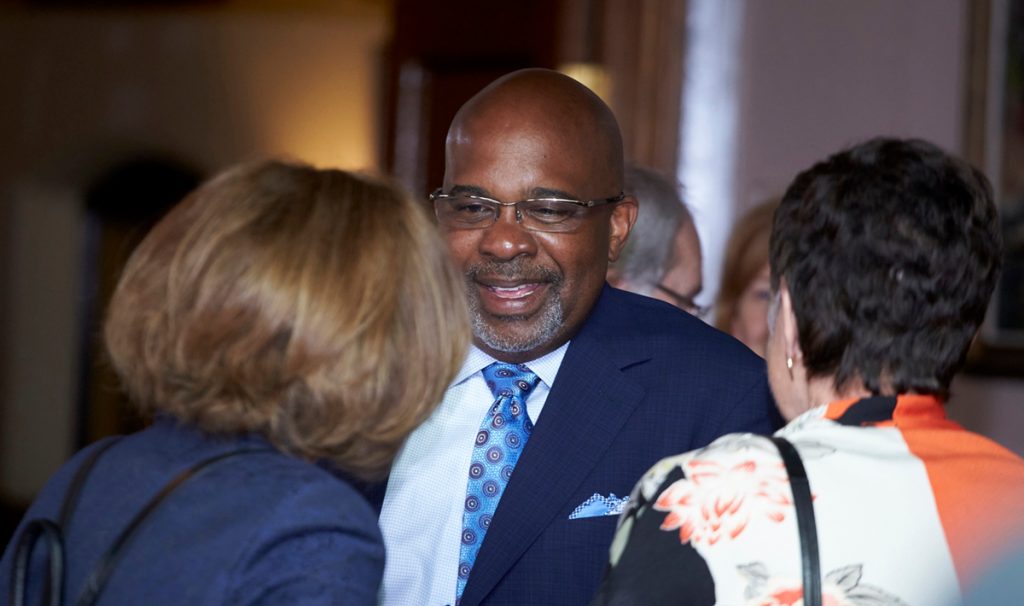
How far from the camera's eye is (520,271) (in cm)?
237

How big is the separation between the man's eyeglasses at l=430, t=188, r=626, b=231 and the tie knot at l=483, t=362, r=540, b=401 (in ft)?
0.87

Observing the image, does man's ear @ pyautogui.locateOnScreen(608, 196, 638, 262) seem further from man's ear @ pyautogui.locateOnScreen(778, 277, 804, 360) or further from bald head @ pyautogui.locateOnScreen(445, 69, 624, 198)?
man's ear @ pyautogui.locateOnScreen(778, 277, 804, 360)

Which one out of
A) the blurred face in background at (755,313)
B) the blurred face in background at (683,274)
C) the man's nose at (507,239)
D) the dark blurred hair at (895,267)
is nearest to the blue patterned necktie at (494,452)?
the man's nose at (507,239)

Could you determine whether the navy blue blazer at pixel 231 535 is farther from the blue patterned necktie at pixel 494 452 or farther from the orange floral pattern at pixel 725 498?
the blue patterned necktie at pixel 494 452

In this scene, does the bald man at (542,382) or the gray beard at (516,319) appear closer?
the bald man at (542,382)

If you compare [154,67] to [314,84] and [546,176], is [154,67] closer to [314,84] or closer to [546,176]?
[314,84]

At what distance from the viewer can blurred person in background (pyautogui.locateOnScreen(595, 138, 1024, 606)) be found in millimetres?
1423

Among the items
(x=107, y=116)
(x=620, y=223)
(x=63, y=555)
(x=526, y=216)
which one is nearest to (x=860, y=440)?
(x=63, y=555)

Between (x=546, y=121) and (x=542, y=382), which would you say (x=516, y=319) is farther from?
(x=546, y=121)

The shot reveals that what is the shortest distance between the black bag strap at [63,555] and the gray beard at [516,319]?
3.25 feet

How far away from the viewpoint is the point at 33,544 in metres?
1.34

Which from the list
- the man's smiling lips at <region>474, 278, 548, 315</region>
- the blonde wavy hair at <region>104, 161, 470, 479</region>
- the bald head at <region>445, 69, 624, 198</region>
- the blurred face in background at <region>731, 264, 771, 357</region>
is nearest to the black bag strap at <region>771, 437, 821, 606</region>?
the blonde wavy hair at <region>104, 161, 470, 479</region>

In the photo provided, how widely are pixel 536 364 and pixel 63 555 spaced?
3.74 feet

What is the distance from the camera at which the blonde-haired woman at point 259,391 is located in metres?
1.31
